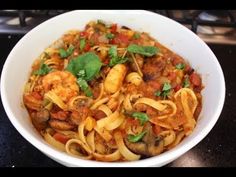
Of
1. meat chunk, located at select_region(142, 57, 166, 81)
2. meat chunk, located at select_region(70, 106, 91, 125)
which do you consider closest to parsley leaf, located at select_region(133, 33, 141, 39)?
meat chunk, located at select_region(142, 57, 166, 81)

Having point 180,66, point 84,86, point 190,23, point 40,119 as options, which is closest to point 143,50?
point 180,66

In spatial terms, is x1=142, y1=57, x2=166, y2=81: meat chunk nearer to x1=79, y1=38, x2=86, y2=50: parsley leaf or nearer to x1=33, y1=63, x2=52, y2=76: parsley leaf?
x1=79, y1=38, x2=86, y2=50: parsley leaf

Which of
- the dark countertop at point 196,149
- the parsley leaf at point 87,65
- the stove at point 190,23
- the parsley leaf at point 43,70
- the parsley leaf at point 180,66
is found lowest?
the dark countertop at point 196,149

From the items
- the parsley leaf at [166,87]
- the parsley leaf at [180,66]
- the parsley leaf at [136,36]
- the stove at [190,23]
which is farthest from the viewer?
the stove at [190,23]

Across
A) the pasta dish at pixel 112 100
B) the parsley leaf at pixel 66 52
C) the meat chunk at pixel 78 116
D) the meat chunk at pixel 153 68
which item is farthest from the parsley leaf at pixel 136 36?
the meat chunk at pixel 78 116

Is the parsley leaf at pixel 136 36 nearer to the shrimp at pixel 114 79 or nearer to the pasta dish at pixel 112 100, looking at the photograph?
the pasta dish at pixel 112 100

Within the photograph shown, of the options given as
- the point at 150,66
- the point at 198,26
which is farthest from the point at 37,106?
the point at 198,26

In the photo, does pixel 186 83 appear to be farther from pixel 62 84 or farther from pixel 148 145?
pixel 62 84
